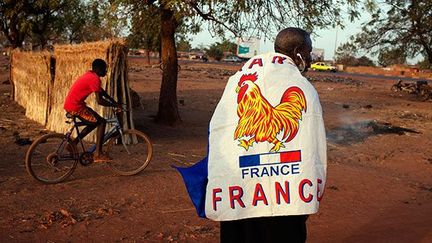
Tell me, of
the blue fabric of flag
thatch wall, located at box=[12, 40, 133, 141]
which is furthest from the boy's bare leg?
the blue fabric of flag

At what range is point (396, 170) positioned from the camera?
8.31 meters

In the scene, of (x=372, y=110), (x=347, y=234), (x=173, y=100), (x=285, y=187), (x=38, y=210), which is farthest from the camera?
(x=372, y=110)

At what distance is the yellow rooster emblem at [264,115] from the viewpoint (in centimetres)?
235

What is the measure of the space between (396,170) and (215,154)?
670 centimetres

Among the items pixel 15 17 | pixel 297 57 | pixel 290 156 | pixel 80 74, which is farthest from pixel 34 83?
pixel 290 156

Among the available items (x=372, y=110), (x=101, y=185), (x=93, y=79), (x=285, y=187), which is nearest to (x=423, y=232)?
(x=285, y=187)

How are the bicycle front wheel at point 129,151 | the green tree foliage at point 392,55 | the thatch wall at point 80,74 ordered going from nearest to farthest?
the bicycle front wheel at point 129,151 → the thatch wall at point 80,74 → the green tree foliage at point 392,55

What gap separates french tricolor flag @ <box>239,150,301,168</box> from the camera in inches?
92.7

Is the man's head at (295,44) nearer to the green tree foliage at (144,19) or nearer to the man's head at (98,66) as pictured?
the man's head at (98,66)

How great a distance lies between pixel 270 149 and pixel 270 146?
0.02 metres

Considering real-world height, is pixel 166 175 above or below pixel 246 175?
below

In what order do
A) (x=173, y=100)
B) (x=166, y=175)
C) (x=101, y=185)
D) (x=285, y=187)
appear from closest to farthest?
1. (x=285, y=187)
2. (x=101, y=185)
3. (x=166, y=175)
4. (x=173, y=100)

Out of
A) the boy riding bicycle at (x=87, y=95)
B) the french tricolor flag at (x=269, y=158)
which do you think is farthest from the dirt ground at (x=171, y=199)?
the french tricolor flag at (x=269, y=158)

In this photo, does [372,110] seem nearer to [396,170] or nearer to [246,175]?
[396,170]
